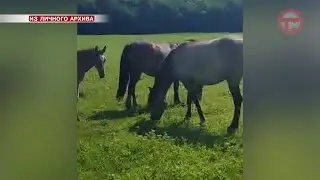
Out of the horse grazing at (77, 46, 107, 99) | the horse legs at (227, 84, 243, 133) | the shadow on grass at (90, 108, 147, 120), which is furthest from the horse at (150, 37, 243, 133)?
the horse grazing at (77, 46, 107, 99)

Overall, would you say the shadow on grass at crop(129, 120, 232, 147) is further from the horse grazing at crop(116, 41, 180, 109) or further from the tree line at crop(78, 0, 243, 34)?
the tree line at crop(78, 0, 243, 34)

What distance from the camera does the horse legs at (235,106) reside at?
2.02 m

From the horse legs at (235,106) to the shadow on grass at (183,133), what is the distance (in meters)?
0.04

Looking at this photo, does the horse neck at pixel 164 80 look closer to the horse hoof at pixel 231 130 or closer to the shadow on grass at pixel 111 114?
the shadow on grass at pixel 111 114

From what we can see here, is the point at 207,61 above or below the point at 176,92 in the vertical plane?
above

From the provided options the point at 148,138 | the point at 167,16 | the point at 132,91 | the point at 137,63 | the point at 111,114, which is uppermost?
the point at 167,16

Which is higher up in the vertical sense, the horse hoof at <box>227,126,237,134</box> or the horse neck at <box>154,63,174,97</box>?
the horse neck at <box>154,63,174,97</box>

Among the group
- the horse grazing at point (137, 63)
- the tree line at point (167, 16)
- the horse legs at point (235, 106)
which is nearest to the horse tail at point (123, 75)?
the horse grazing at point (137, 63)

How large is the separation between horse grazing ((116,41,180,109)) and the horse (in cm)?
3

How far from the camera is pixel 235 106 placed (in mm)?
2027

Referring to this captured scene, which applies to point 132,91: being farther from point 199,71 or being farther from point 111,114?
point 199,71

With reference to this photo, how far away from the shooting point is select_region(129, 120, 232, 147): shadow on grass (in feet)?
6.64

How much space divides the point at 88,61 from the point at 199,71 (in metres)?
0.48

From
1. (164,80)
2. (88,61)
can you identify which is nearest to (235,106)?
(164,80)
